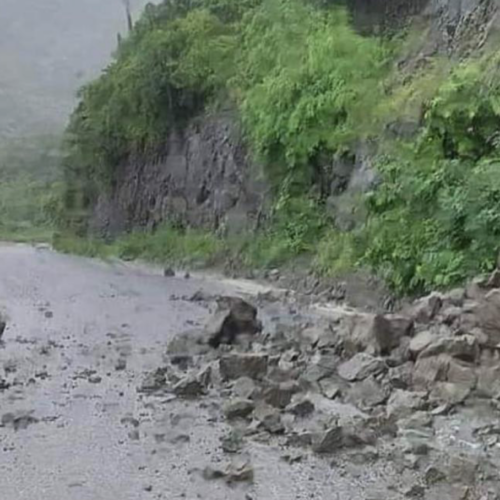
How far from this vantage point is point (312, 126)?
23906 millimetres

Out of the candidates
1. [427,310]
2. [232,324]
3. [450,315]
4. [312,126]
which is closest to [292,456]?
[450,315]

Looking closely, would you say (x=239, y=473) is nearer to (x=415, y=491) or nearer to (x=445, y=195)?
(x=415, y=491)

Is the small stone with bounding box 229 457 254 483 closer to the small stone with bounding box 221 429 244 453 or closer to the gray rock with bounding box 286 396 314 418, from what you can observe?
the small stone with bounding box 221 429 244 453

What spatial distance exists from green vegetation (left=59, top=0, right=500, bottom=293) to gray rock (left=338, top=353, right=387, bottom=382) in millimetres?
4158

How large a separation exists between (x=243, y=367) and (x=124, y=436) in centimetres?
216

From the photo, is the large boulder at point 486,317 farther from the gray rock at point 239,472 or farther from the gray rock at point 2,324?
the gray rock at point 2,324

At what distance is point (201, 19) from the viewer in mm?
34000

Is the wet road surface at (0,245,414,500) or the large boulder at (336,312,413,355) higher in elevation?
the large boulder at (336,312,413,355)

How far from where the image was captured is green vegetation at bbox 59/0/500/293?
664 inches

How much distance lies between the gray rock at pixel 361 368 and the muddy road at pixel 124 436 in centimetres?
88

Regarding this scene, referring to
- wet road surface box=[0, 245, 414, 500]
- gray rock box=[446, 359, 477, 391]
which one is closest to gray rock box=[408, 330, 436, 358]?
gray rock box=[446, 359, 477, 391]

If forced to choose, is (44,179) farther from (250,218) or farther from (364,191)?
(364,191)

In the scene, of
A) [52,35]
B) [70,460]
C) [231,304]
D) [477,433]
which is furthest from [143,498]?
[52,35]

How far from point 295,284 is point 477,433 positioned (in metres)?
12.0
